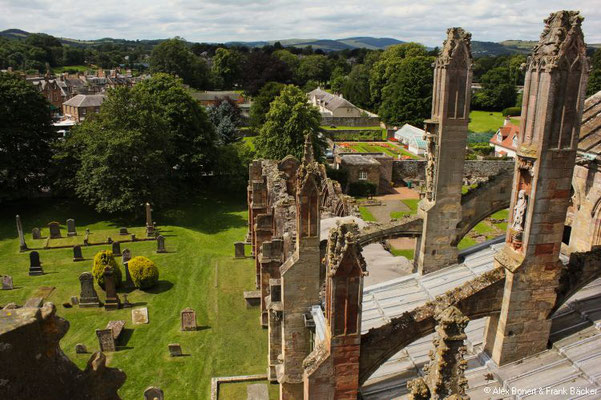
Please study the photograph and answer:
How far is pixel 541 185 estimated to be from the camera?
8.42 m

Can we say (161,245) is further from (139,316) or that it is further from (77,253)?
(139,316)

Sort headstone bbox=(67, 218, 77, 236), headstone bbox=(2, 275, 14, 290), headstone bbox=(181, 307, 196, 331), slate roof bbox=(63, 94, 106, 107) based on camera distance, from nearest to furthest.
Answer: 1. headstone bbox=(181, 307, 196, 331)
2. headstone bbox=(2, 275, 14, 290)
3. headstone bbox=(67, 218, 77, 236)
4. slate roof bbox=(63, 94, 106, 107)

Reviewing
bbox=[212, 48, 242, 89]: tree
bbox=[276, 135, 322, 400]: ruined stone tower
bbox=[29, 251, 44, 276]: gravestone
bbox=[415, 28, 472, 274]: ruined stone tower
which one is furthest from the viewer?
→ bbox=[212, 48, 242, 89]: tree

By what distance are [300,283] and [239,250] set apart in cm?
1342

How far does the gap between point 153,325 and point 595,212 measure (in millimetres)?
16457

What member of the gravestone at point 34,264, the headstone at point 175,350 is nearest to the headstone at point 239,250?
the headstone at point 175,350

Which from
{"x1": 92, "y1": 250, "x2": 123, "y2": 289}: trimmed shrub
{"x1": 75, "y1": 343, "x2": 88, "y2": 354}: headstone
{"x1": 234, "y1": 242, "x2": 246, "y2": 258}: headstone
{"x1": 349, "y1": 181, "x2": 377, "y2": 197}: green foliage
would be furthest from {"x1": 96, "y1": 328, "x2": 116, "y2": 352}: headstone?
{"x1": 349, "y1": 181, "x2": 377, "y2": 197}: green foliage

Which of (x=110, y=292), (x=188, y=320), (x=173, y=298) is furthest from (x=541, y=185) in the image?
(x=110, y=292)

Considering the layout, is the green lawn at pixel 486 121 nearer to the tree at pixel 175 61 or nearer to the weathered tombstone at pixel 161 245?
the tree at pixel 175 61

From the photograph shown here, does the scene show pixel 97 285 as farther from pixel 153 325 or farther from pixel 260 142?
pixel 260 142

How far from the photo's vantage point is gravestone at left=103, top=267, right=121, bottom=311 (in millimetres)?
20625

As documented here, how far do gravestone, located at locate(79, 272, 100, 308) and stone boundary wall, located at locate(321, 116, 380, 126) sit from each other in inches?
2119

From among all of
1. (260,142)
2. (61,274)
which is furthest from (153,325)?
(260,142)

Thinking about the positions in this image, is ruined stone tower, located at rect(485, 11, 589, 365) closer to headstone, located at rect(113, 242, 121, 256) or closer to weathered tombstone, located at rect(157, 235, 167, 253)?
weathered tombstone, located at rect(157, 235, 167, 253)
